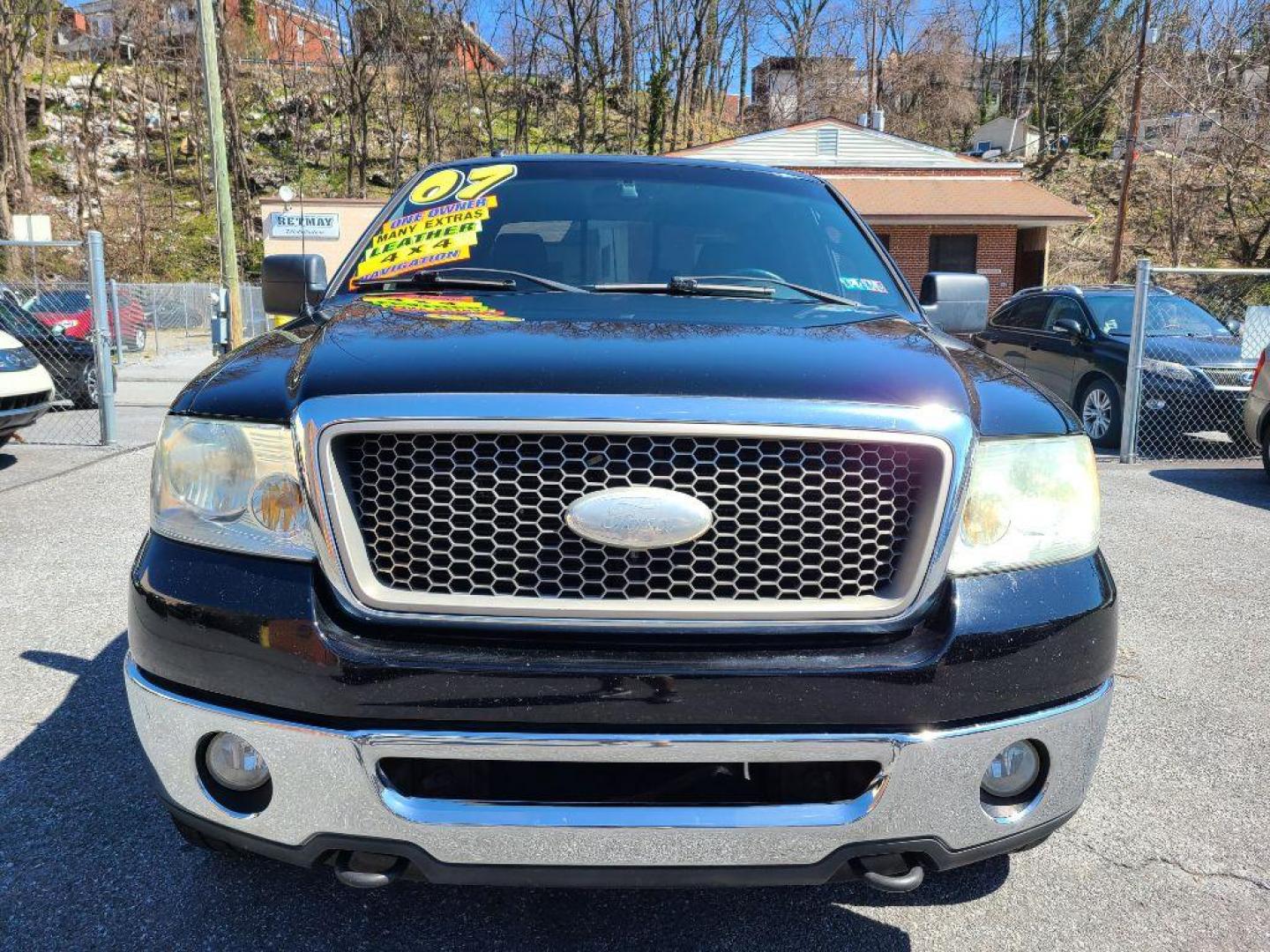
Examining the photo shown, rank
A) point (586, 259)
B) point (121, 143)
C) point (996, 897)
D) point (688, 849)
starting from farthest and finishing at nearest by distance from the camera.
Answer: point (121, 143)
point (586, 259)
point (996, 897)
point (688, 849)

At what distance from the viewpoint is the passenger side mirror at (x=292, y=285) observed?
127 inches

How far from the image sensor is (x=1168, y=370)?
9250 millimetres

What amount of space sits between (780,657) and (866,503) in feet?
1.04

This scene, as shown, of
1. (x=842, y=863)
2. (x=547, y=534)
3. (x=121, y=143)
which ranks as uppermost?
(x=121, y=143)

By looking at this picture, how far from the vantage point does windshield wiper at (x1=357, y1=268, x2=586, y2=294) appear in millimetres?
2701

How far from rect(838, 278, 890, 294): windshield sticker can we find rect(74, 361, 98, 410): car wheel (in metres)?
10.6

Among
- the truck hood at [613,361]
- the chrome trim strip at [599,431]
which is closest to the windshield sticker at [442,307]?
the truck hood at [613,361]

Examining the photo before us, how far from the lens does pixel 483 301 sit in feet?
8.16

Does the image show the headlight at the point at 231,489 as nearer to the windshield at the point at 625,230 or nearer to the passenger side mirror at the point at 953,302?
the windshield at the point at 625,230

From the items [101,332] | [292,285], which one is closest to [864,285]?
[292,285]

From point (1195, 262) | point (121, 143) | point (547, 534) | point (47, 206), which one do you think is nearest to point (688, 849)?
point (547, 534)

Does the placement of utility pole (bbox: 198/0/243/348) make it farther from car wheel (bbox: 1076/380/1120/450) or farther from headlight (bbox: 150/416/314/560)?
headlight (bbox: 150/416/314/560)

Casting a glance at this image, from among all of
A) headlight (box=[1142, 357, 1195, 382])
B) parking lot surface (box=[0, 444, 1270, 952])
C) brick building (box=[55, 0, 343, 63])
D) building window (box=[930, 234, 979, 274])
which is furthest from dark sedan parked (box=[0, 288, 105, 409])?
brick building (box=[55, 0, 343, 63])

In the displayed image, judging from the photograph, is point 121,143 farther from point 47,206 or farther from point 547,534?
point 547,534
